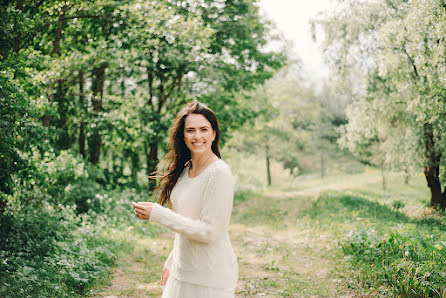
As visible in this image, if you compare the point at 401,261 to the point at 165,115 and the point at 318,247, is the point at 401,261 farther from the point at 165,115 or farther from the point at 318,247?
the point at 165,115

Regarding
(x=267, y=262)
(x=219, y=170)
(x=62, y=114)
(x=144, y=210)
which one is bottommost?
(x=267, y=262)

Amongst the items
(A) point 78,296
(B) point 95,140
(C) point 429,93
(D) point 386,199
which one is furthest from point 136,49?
(D) point 386,199

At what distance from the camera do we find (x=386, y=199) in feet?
37.8

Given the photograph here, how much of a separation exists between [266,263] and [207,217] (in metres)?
5.58

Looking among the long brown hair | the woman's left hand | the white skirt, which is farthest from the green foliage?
the woman's left hand

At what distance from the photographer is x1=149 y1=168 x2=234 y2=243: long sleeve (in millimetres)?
2089

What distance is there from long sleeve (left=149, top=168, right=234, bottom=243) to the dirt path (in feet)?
12.6

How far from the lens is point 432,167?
8844mm

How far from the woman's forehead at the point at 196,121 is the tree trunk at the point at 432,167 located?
8.01 metres

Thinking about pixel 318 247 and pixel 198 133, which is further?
pixel 318 247

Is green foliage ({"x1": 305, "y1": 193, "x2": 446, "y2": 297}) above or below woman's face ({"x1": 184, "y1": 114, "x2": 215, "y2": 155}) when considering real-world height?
below

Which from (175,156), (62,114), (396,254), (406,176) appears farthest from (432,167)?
(62,114)

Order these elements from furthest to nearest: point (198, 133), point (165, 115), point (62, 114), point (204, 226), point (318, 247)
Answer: point (165, 115), point (62, 114), point (318, 247), point (198, 133), point (204, 226)

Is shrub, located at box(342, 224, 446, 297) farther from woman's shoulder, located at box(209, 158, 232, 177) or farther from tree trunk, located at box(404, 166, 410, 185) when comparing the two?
woman's shoulder, located at box(209, 158, 232, 177)
